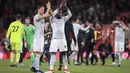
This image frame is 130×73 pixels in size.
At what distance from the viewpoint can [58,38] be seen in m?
19.3

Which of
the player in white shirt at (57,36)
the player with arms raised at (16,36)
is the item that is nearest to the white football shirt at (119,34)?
the player with arms raised at (16,36)

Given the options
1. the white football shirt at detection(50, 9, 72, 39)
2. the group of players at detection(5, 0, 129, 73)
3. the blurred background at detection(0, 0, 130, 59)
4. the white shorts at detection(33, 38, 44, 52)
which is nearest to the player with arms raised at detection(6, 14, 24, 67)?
the group of players at detection(5, 0, 129, 73)

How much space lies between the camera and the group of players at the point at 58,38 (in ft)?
62.9

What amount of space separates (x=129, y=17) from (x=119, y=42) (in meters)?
14.2

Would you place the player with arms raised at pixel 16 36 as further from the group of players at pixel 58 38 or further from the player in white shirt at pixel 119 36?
the player in white shirt at pixel 119 36

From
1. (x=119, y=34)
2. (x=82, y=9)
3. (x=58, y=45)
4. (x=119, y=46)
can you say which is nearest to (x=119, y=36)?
(x=119, y=34)

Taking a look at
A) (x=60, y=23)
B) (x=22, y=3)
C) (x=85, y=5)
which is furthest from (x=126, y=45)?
(x=60, y=23)

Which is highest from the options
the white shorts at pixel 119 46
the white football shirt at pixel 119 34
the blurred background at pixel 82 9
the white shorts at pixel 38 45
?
the blurred background at pixel 82 9

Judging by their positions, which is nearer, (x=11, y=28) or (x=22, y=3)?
(x=11, y=28)

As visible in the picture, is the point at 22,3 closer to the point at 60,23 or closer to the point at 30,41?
the point at 30,41

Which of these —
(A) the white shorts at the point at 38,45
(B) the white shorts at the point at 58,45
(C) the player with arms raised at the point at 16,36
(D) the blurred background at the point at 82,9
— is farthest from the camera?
(D) the blurred background at the point at 82,9

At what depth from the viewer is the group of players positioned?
62.9 feet

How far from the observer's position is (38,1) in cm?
4288

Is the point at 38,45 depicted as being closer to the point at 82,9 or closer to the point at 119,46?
the point at 119,46
